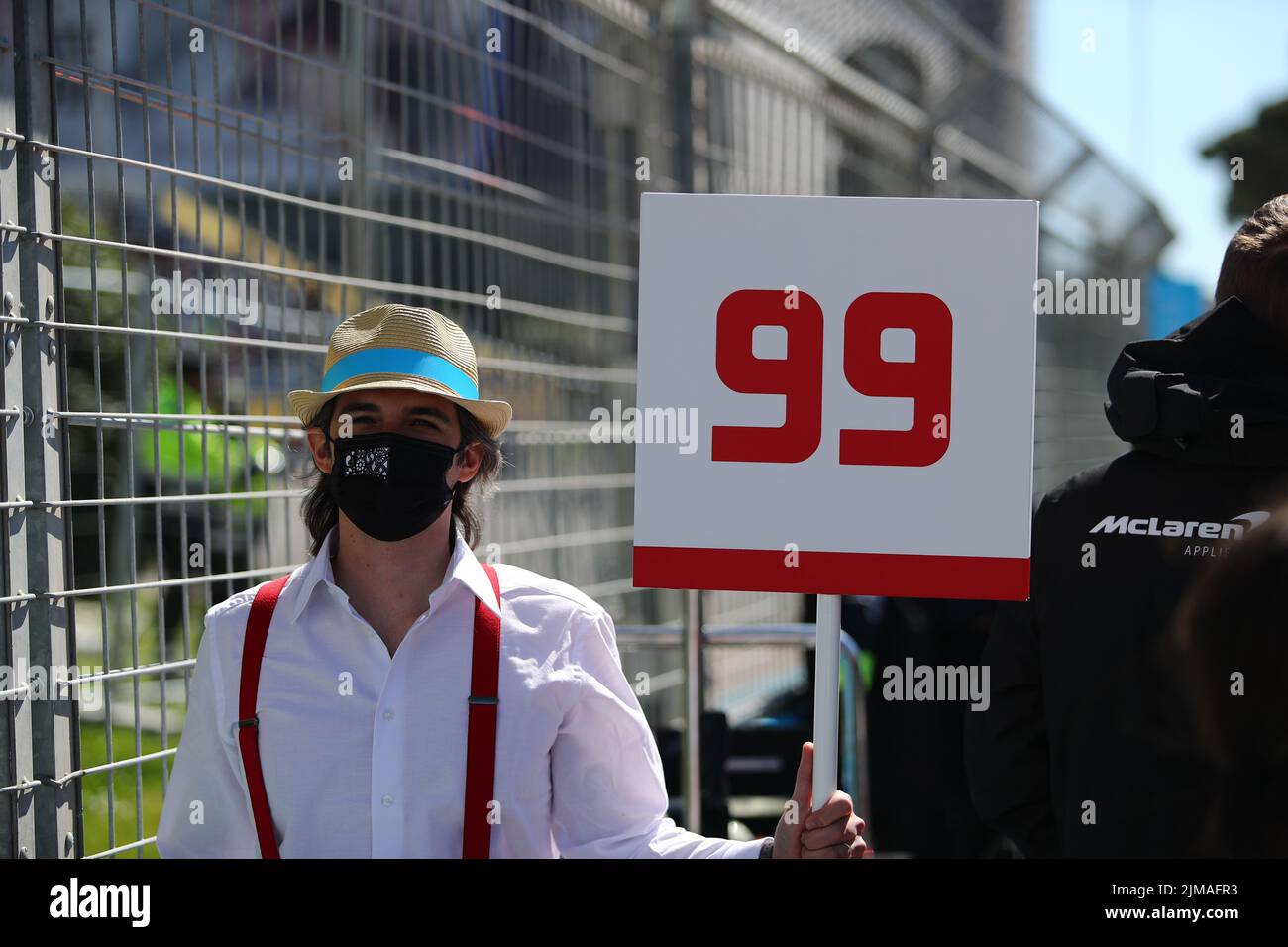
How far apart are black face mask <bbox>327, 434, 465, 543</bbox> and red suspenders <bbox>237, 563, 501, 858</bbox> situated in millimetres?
211

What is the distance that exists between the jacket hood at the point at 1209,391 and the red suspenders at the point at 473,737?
3.57ft

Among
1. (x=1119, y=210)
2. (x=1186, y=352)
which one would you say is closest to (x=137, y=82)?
(x=1186, y=352)

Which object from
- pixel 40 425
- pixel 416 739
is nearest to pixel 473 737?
pixel 416 739

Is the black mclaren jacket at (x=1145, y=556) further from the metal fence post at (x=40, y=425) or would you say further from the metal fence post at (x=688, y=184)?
the metal fence post at (x=40, y=425)

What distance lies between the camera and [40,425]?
2.43 meters

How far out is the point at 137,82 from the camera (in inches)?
104

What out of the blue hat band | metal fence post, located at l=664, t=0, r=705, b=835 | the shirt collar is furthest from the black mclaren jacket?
metal fence post, located at l=664, t=0, r=705, b=835

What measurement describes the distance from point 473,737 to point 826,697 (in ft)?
1.74

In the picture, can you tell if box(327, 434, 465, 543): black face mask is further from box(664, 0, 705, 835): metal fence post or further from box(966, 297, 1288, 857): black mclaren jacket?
box(664, 0, 705, 835): metal fence post

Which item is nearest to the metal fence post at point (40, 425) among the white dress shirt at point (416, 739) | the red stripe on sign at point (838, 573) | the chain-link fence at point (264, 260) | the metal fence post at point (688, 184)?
the chain-link fence at point (264, 260)

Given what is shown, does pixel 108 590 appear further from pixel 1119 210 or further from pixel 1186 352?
pixel 1119 210

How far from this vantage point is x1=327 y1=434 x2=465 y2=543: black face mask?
2.17 metres

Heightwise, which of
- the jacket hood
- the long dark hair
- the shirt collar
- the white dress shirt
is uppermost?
the jacket hood

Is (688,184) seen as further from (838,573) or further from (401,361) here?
(838,573)
